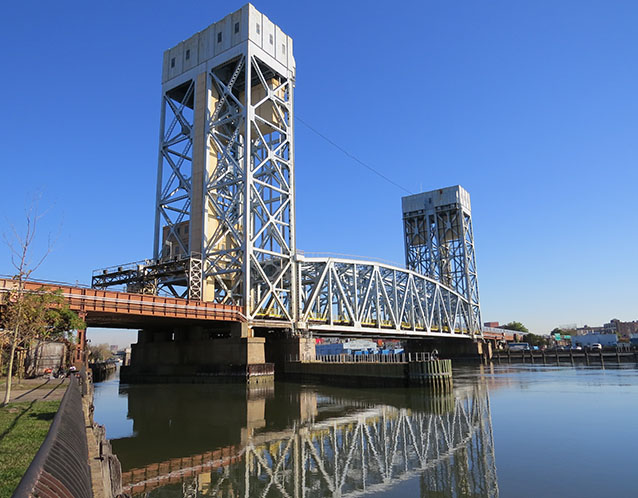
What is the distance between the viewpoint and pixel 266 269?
202 ft

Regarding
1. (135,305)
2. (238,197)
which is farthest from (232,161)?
(135,305)

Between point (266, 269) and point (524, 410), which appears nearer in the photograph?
point (524, 410)

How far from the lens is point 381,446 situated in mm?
18062

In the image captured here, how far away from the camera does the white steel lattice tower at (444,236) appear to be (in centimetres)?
10506

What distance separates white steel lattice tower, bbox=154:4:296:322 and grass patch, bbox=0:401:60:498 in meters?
35.8

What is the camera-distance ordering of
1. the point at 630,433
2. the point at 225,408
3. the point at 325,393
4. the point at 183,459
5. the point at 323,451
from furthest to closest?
the point at 325,393 → the point at 225,408 → the point at 630,433 → the point at 323,451 → the point at 183,459

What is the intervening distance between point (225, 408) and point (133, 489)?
17.2 meters

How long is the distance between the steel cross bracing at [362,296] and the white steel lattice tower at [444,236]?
359 inches

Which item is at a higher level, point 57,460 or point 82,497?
point 57,460

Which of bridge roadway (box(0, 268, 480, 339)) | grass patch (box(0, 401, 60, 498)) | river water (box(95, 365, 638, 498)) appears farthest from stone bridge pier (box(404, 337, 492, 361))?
grass patch (box(0, 401, 60, 498))

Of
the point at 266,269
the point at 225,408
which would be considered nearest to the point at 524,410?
the point at 225,408

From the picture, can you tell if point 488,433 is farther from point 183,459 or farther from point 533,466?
point 183,459

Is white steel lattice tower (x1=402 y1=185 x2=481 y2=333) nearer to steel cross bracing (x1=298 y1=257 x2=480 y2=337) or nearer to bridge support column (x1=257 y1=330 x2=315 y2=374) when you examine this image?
steel cross bracing (x1=298 y1=257 x2=480 y2=337)

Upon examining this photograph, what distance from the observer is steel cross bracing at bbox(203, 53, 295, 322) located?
54.1 m
